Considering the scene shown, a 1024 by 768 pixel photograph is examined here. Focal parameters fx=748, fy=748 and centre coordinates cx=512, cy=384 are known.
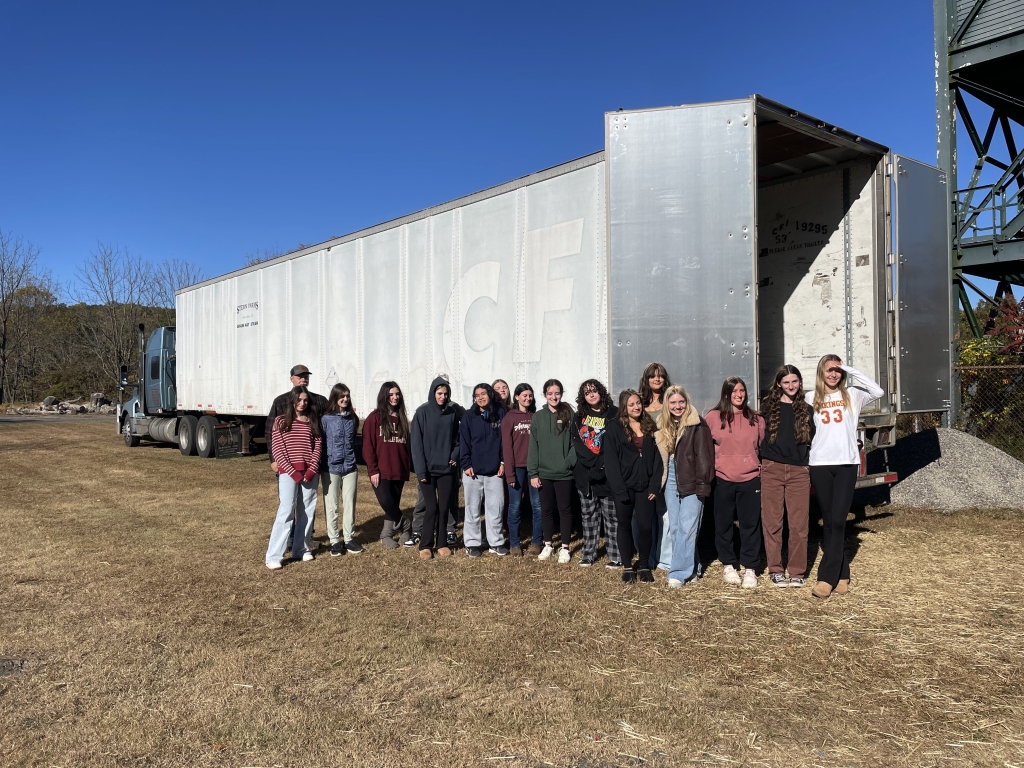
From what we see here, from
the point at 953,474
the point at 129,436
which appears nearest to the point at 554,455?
the point at 953,474

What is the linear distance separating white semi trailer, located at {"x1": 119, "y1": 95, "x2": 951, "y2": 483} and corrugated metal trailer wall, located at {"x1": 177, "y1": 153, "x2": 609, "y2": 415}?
2cm

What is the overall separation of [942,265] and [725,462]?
3.73m

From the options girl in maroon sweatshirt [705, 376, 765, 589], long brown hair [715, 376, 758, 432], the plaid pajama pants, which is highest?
long brown hair [715, 376, 758, 432]

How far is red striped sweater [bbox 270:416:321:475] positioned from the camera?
6.67 metres

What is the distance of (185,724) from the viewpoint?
3.61 m

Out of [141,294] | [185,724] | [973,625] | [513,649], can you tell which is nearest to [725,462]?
[973,625]

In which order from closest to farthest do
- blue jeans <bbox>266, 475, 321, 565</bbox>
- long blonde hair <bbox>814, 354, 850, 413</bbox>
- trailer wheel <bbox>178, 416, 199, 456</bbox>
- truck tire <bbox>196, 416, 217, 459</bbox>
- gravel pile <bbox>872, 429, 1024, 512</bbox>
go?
1. long blonde hair <bbox>814, 354, 850, 413</bbox>
2. blue jeans <bbox>266, 475, 321, 565</bbox>
3. gravel pile <bbox>872, 429, 1024, 512</bbox>
4. truck tire <bbox>196, 416, 217, 459</bbox>
5. trailer wheel <bbox>178, 416, 199, 456</bbox>

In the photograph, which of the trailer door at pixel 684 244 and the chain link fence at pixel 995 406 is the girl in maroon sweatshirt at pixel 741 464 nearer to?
the trailer door at pixel 684 244

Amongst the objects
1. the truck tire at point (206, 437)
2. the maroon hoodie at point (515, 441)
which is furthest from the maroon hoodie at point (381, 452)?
the truck tire at point (206, 437)

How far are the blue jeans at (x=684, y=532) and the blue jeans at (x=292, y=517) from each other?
10.6 feet

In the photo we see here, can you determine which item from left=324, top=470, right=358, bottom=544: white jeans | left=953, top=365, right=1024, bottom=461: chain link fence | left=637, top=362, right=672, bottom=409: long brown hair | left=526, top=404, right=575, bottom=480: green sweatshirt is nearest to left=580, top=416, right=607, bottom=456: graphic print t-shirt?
left=526, top=404, right=575, bottom=480: green sweatshirt

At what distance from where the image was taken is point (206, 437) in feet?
53.3

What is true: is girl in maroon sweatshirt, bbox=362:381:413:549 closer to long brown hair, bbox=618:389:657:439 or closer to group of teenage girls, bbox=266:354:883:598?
group of teenage girls, bbox=266:354:883:598

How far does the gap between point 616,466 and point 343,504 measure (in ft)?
9.10
